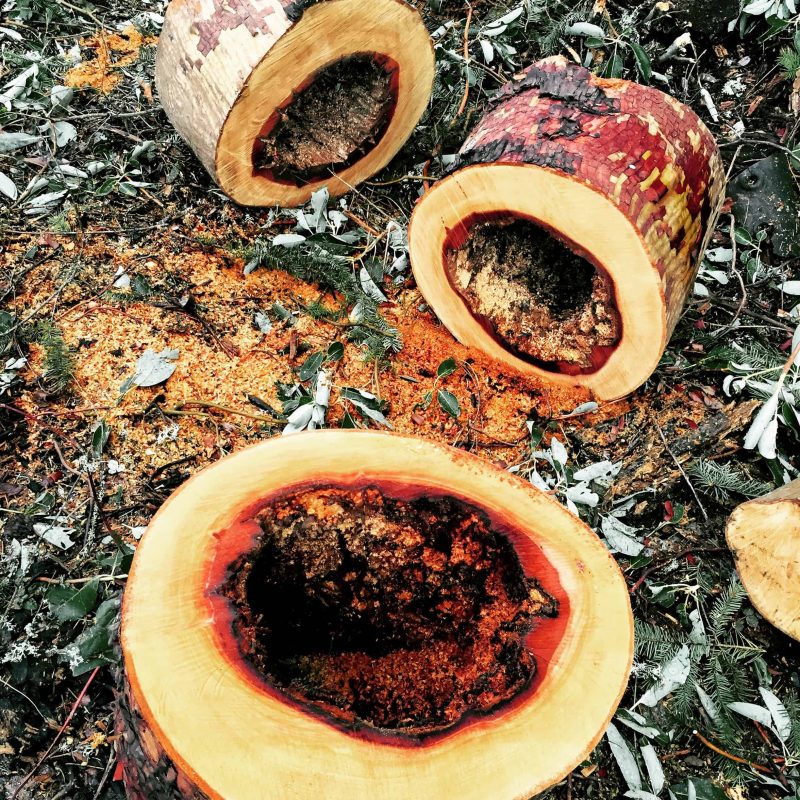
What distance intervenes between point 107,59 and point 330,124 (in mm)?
1263

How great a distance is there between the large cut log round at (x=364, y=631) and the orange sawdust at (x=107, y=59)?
232 cm

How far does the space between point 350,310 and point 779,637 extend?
171cm

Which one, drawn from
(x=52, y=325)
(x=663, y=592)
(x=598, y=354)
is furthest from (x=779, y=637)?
(x=52, y=325)

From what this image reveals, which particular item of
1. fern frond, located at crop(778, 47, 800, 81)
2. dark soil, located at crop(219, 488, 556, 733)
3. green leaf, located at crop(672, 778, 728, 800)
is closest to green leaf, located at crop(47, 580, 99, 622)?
dark soil, located at crop(219, 488, 556, 733)

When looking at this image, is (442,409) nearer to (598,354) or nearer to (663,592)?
(598,354)

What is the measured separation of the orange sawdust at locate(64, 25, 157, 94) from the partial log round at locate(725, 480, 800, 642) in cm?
289

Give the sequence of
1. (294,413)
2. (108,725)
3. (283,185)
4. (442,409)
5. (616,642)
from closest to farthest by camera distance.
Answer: (616,642) → (108,725) → (294,413) → (442,409) → (283,185)

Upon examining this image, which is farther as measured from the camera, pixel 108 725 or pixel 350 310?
pixel 350 310

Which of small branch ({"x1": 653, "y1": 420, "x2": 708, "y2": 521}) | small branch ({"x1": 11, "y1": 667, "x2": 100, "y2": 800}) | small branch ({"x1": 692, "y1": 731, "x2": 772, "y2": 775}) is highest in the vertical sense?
small branch ({"x1": 11, "y1": 667, "x2": 100, "y2": 800})

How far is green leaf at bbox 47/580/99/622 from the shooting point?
1.68 meters

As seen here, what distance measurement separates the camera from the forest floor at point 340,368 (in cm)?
175

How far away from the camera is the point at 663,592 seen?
75.0 inches

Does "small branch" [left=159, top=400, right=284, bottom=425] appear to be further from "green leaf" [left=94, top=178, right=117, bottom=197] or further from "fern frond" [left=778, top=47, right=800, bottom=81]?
"fern frond" [left=778, top=47, right=800, bottom=81]

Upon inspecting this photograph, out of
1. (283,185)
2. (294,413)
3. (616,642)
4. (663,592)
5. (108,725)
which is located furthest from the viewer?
(283,185)
